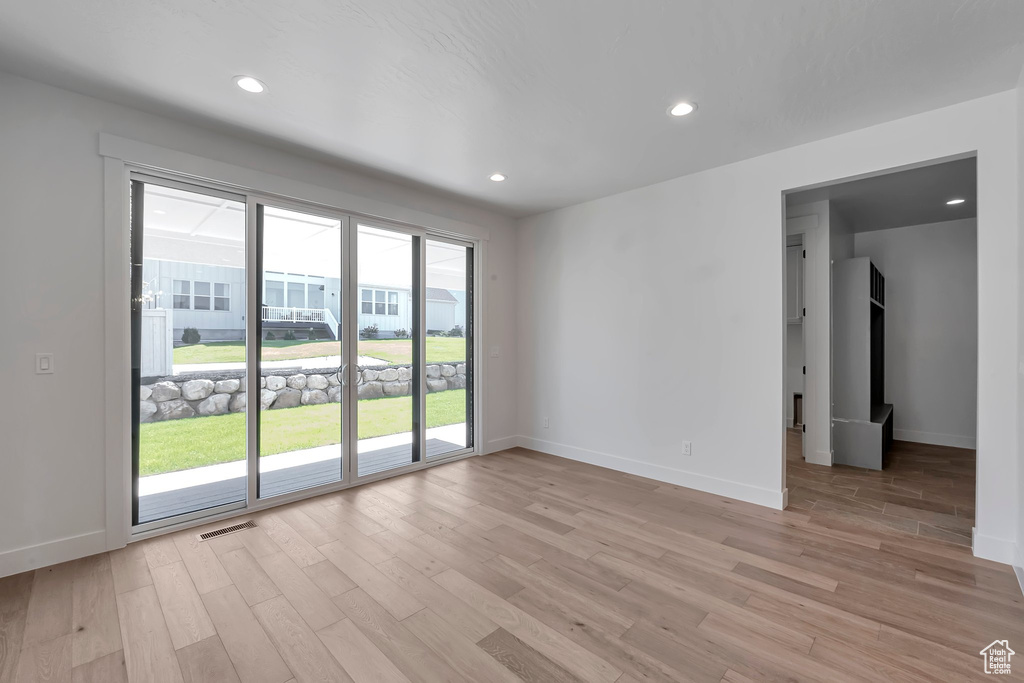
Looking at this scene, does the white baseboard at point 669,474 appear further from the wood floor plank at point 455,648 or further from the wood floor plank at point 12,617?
the wood floor plank at point 12,617

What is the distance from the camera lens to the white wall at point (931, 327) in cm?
528

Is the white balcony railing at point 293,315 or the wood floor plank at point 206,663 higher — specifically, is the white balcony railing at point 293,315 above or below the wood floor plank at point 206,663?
above

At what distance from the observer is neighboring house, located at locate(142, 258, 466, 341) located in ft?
9.82

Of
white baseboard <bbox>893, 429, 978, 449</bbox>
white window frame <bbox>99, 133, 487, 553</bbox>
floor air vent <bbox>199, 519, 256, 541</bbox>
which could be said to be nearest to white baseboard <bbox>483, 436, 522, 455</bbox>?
white window frame <bbox>99, 133, 487, 553</bbox>

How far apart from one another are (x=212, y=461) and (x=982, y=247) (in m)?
5.40

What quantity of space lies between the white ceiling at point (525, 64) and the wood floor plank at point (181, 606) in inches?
112

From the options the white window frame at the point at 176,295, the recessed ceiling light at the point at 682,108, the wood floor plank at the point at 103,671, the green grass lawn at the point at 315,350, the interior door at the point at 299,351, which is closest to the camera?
the wood floor plank at the point at 103,671

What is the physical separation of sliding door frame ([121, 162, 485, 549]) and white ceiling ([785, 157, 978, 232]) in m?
3.80

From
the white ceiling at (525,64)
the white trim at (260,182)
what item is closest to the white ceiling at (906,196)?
the white ceiling at (525,64)

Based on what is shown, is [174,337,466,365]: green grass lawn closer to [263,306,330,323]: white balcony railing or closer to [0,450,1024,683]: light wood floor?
[263,306,330,323]: white balcony railing

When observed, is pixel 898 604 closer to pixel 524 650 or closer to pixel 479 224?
pixel 524 650

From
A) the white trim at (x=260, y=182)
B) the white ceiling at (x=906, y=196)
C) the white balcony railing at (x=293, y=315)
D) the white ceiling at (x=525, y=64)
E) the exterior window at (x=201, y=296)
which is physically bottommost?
the white balcony railing at (x=293, y=315)

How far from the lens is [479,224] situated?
195 inches

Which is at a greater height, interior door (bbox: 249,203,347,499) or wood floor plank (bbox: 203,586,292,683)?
interior door (bbox: 249,203,347,499)
